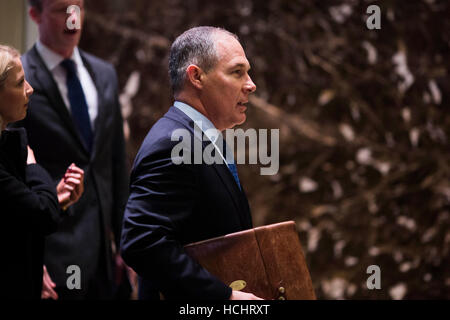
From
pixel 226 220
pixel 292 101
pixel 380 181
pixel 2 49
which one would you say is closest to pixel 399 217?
pixel 380 181

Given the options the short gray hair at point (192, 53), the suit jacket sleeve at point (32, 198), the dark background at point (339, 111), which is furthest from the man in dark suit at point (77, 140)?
the dark background at point (339, 111)

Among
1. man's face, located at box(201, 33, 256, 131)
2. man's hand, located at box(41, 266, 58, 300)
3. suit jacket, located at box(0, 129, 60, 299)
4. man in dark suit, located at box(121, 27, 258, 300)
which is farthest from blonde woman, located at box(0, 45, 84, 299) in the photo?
man's face, located at box(201, 33, 256, 131)

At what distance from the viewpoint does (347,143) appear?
3.51 m

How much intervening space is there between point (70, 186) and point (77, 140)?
0.38 meters

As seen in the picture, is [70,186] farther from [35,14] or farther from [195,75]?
[35,14]

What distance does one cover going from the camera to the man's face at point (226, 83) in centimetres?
171

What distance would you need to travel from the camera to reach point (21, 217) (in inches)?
65.4

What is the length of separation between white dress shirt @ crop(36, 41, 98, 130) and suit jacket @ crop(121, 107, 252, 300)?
71 cm

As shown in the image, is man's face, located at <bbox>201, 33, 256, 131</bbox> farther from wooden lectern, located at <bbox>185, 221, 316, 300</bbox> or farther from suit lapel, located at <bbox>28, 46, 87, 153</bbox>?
suit lapel, located at <bbox>28, 46, 87, 153</bbox>

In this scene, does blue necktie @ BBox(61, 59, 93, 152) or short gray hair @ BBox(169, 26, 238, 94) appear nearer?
short gray hair @ BBox(169, 26, 238, 94)

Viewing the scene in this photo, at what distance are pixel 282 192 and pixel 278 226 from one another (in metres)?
1.86

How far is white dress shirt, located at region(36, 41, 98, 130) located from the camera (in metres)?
2.26

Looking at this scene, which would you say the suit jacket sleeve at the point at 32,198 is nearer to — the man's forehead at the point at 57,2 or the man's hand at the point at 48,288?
the man's hand at the point at 48,288
